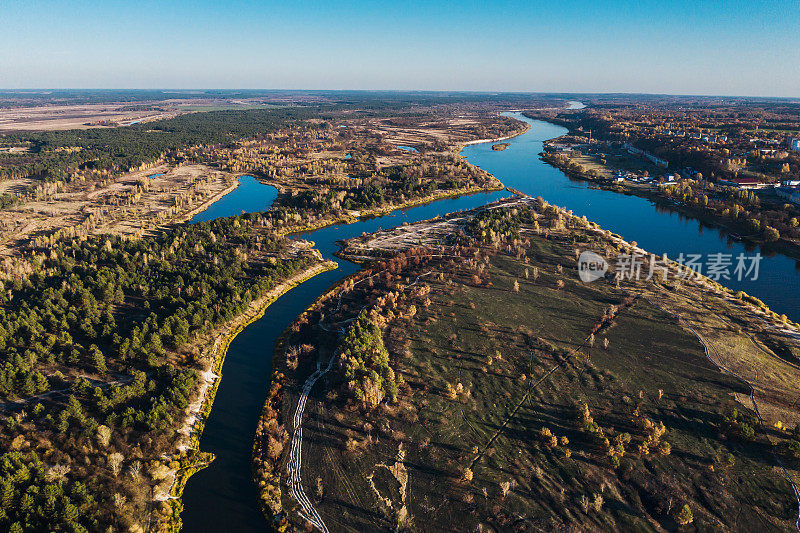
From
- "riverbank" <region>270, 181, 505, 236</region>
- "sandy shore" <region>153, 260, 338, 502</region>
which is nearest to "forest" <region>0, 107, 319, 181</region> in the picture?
"riverbank" <region>270, 181, 505, 236</region>

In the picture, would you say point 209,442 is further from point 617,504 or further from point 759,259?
point 759,259

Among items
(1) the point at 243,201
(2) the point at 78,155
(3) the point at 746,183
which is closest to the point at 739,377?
(3) the point at 746,183

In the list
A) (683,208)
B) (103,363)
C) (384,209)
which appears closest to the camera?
(103,363)

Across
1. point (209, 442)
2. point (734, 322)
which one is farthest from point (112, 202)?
point (734, 322)

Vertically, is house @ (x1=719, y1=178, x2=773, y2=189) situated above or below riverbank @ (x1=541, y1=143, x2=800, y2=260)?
above

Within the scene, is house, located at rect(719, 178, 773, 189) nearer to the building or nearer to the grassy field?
the building

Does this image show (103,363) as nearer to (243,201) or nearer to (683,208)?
(243,201)

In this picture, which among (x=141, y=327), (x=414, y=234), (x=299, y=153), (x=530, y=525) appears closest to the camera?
(x=530, y=525)
